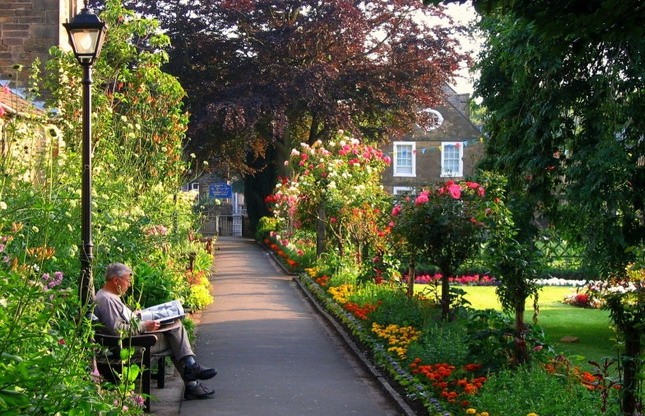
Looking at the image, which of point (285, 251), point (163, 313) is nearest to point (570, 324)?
point (163, 313)

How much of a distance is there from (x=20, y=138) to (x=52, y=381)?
5.83 m

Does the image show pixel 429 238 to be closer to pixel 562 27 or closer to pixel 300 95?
pixel 562 27

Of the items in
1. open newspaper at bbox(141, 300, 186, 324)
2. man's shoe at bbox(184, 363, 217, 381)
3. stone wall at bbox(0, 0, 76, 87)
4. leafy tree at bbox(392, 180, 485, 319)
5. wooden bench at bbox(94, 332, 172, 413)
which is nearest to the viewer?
wooden bench at bbox(94, 332, 172, 413)

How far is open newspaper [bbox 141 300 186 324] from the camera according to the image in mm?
8945

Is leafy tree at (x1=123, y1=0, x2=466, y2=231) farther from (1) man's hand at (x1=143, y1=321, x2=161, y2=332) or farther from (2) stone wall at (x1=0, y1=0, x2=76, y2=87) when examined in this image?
(1) man's hand at (x1=143, y1=321, x2=161, y2=332)

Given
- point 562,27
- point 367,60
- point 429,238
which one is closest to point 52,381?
point 562,27

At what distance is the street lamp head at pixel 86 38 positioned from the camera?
8555 millimetres

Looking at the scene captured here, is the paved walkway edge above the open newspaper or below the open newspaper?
below

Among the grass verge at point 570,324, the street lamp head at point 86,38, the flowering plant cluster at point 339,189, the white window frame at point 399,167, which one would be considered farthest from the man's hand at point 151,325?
the white window frame at point 399,167

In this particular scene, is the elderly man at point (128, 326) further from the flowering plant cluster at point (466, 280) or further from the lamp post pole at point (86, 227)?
the flowering plant cluster at point (466, 280)

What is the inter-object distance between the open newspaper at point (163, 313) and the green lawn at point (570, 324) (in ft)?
17.2

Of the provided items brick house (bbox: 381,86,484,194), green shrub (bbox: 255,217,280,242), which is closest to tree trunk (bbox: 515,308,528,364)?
green shrub (bbox: 255,217,280,242)

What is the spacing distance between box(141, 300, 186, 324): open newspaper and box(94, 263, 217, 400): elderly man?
92 millimetres

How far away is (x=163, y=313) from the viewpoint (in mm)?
9031
